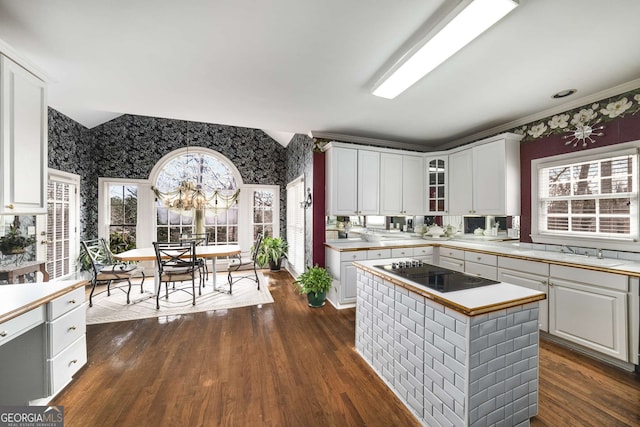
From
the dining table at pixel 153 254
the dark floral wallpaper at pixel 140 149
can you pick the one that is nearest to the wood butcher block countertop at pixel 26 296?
the dining table at pixel 153 254

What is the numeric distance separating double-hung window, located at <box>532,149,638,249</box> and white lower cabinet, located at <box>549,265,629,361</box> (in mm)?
710

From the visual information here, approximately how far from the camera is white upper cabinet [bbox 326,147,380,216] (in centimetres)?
379

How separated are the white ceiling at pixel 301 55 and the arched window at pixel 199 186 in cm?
247

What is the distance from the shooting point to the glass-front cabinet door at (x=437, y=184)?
4.21 metres

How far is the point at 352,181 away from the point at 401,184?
0.94 metres

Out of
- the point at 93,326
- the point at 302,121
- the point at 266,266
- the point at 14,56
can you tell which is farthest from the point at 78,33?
the point at 266,266

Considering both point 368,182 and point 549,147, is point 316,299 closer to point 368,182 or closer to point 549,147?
point 368,182

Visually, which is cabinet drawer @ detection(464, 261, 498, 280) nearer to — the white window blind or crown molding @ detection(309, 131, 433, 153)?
the white window blind

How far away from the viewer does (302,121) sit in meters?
3.46

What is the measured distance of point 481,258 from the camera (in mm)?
3215

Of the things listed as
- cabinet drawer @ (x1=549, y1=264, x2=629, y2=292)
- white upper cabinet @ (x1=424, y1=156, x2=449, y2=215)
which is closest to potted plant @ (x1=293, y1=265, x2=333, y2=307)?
white upper cabinet @ (x1=424, y1=156, x2=449, y2=215)

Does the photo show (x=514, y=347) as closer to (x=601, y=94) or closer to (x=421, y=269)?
(x=421, y=269)

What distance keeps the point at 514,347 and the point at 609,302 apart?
1.51 metres

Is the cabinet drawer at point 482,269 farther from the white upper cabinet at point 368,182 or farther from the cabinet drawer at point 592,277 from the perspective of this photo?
the white upper cabinet at point 368,182
